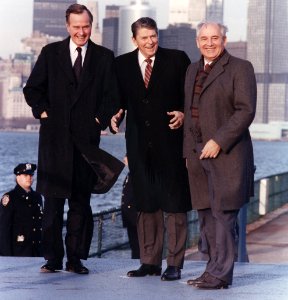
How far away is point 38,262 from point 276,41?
16748 cm

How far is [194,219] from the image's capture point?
55.8 ft

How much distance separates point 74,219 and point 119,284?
0.62 metres

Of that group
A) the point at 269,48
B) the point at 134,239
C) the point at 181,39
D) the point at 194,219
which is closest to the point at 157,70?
the point at 134,239

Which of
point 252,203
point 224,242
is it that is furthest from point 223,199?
point 252,203

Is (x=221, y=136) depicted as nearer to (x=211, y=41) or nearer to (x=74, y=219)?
(x=211, y=41)

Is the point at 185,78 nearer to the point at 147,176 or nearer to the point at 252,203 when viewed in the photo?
the point at 147,176

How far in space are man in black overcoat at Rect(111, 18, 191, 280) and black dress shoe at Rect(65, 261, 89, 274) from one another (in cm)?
32

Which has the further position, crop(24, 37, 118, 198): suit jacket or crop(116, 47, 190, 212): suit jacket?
crop(24, 37, 118, 198): suit jacket

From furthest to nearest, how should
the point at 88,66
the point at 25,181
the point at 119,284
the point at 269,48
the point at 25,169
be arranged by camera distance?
the point at 269,48 < the point at 25,169 < the point at 25,181 < the point at 88,66 < the point at 119,284

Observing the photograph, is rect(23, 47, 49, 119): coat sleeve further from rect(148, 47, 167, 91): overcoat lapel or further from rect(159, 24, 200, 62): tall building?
rect(159, 24, 200, 62): tall building

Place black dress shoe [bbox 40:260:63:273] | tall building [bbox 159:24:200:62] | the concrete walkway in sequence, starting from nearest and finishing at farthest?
the concrete walkway < black dress shoe [bbox 40:260:63:273] < tall building [bbox 159:24:200:62]

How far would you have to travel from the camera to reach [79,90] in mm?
7305

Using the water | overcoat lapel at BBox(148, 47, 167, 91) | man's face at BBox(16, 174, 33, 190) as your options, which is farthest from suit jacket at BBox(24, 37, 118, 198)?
the water

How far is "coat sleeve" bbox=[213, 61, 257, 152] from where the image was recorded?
663cm
